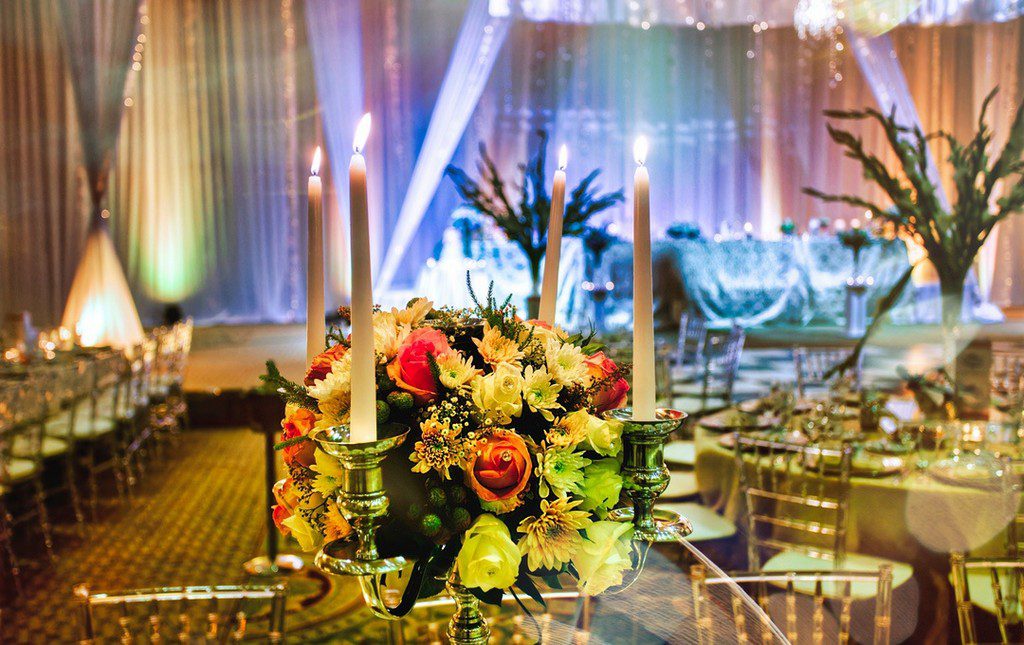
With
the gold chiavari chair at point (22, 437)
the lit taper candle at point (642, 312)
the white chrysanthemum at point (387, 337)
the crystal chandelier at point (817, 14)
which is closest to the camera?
the lit taper candle at point (642, 312)

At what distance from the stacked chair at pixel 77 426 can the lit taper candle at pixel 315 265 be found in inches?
120

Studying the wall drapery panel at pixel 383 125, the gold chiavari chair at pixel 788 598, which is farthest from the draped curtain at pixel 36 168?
the gold chiavari chair at pixel 788 598

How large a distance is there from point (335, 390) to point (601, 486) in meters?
0.25

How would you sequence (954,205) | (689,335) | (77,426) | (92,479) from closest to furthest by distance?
(954,205), (92,479), (77,426), (689,335)

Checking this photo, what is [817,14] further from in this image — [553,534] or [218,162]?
[553,534]

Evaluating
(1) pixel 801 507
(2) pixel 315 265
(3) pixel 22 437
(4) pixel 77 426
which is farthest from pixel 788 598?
(4) pixel 77 426

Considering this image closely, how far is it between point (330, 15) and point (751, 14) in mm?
5515

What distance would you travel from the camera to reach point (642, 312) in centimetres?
74

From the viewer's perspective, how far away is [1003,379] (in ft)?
12.0

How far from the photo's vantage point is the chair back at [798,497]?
261 centimetres

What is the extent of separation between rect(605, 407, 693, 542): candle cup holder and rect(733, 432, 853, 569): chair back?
1.95 metres

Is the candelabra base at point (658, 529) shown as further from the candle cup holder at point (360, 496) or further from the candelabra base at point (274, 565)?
the candelabra base at point (274, 565)

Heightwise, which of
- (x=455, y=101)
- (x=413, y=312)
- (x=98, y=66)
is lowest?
(x=413, y=312)

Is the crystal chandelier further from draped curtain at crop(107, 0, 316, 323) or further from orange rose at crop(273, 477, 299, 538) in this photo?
orange rose at crop(273, 477, 299, 538)
